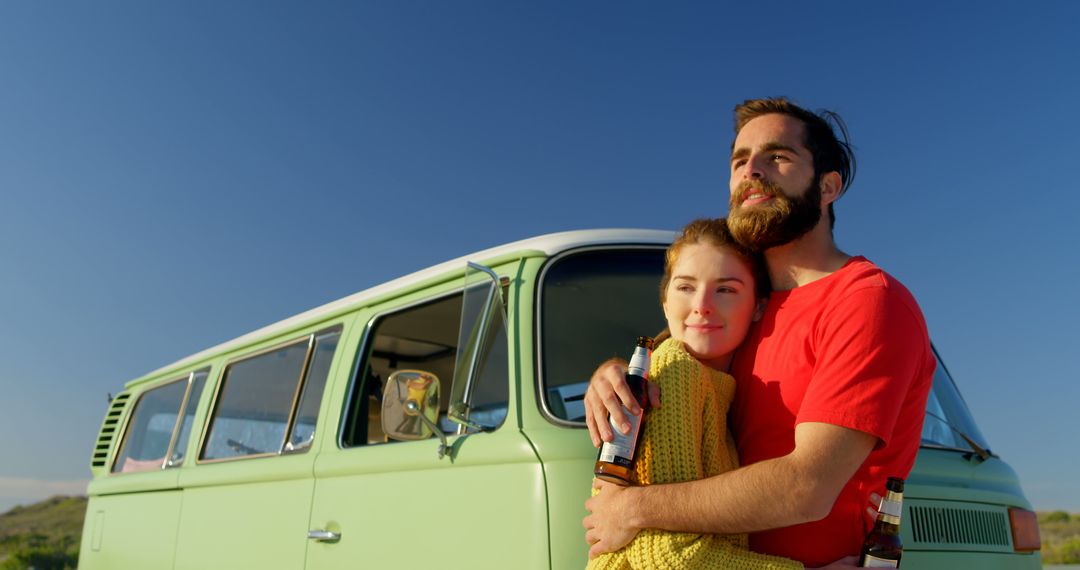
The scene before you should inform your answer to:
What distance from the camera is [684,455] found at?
209cm

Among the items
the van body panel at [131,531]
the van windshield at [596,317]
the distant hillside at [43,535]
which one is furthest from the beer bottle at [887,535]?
the distant hillside at [43,535]

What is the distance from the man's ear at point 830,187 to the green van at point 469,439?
3.48 feet

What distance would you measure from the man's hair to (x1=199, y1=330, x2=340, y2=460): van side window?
2.55 meters

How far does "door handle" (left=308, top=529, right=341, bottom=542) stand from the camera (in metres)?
3.76

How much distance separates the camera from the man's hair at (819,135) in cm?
243

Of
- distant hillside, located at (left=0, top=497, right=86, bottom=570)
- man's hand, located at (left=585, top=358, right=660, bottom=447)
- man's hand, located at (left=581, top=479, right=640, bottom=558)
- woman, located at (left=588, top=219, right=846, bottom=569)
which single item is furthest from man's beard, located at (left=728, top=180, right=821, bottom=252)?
distant hillside, located at (left=0, top=497, right=86, bottom=570)

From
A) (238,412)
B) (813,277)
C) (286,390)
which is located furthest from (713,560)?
(238,412)

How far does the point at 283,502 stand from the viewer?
4.20 m

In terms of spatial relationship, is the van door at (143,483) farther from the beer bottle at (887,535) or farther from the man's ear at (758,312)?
the beer bottle at (887,535)

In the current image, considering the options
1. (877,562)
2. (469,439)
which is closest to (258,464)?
(469,439)

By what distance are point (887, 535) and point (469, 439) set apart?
159 centimetres

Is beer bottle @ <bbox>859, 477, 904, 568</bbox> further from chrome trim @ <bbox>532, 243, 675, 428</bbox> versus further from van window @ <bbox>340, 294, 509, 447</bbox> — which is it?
van window @ <bbox>340, 294, 509, 447</bbox>

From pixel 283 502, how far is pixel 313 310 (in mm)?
1141

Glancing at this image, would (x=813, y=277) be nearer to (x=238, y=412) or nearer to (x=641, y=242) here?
(x=641, y=242)
